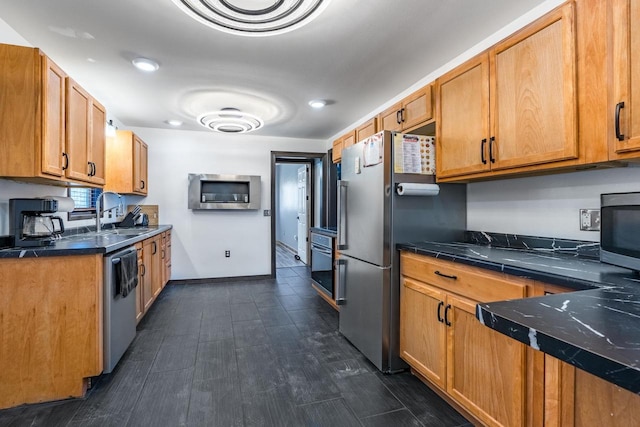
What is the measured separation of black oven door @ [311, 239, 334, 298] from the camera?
11.8 feet

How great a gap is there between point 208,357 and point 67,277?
1118mm

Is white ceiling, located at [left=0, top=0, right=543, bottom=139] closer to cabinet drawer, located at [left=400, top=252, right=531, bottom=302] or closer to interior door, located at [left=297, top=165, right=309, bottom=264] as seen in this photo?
cabinet drawer, located at [left=400, top=252, right=531, bottom=302]

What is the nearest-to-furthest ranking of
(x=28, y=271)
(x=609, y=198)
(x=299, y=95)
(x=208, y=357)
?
(x=609, y=198)
(x=28, y=271)
(x=208, y=357)
(x=299, y=95)

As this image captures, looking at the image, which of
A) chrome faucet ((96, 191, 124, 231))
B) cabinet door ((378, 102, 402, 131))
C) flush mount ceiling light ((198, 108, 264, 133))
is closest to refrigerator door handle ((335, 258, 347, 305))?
cabinet door ((378, 102, 402, 131))

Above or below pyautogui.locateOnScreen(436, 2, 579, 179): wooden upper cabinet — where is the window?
below

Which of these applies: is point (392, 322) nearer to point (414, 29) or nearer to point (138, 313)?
point (414, 29)

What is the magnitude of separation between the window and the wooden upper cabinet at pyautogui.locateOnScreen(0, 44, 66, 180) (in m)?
1.36

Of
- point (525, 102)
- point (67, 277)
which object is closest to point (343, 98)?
point (525, 102)

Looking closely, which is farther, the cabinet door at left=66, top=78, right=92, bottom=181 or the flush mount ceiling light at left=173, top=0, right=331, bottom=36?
the cabinet door at left=66, top=78, right=92, bottom=181

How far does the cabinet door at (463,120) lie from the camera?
Result: 6.36 feet

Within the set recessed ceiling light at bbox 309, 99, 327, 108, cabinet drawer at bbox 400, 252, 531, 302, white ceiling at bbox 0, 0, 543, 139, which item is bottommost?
cabinet drawer at bbox 400, 252, 531, 302

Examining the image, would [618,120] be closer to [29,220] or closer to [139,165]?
[29,220]

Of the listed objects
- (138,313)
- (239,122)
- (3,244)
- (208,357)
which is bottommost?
(208,357)

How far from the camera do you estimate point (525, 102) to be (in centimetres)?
168
